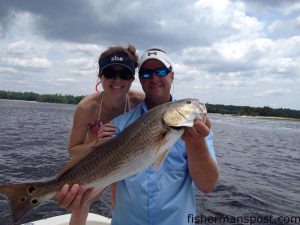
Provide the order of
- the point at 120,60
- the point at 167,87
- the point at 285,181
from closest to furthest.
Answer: the point at 167,87
the point at 120,60
the point at 285,181

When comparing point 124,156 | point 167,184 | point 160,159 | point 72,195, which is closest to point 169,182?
point 167,184

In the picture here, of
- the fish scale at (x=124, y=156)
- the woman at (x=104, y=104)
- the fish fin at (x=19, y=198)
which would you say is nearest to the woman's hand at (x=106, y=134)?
the woman at (x=104, y=104)

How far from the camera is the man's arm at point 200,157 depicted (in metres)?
3.61

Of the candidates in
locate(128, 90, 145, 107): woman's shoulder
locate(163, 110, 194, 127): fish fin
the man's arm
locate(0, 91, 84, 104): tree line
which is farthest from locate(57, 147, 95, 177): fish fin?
locate(0, 91, 84, 104): tree line

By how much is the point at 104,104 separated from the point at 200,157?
2.40 meters

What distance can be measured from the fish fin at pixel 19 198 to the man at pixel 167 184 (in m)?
0.30

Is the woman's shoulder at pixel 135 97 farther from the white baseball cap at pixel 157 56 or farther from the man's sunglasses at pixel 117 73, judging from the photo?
the white baseball cap at pixel 157 56

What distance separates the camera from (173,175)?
3.96 metres

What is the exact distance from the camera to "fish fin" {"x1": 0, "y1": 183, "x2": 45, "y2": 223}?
3771mm

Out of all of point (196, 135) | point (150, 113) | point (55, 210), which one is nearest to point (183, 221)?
point (196, 135)

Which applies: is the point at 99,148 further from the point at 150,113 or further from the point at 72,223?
the point at 72,223

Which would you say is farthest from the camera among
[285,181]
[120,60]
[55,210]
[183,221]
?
[285,181]

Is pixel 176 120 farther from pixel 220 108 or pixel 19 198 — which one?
pixel 220 108

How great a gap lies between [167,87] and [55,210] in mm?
8057
